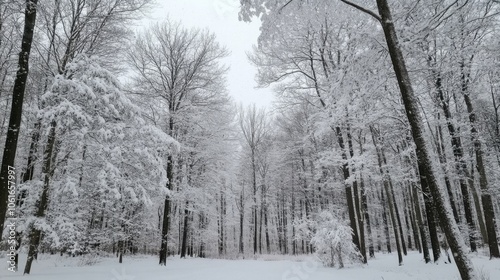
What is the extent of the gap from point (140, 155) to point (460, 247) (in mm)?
7884

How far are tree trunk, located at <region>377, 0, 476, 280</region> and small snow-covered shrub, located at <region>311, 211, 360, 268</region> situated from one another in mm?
5311

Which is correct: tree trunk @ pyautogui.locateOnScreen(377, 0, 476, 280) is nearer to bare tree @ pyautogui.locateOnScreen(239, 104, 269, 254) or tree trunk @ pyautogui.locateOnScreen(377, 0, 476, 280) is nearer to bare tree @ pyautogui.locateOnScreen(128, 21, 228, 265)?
bare tree @ pyautogui.locateOnScreen(128, 21, 228, 265)

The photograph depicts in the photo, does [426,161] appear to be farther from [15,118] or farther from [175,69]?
[175,69]

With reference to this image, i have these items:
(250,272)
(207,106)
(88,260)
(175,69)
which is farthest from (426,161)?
(88,260)

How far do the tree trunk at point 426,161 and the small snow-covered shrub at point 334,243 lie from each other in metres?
5.31

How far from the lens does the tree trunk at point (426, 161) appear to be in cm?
363

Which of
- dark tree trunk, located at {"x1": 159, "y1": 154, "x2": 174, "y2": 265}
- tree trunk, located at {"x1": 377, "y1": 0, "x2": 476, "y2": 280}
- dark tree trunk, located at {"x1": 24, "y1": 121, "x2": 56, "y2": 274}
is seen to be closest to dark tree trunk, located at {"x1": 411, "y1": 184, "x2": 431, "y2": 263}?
tree trunk, located at {"x1": 377, "y1": 0, "x2": 476, "y2": 280}

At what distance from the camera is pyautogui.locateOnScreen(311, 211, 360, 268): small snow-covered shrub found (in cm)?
893

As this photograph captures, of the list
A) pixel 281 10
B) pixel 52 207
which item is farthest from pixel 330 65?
pixel 52 207

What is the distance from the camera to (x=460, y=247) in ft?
12.0

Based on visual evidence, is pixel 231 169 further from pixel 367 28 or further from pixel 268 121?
pixel 367 28

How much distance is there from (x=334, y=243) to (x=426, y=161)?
5.79m

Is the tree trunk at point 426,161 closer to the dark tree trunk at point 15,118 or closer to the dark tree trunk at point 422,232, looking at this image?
the dark tree trunk at point 15,118

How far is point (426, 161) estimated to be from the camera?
13.3 feet
